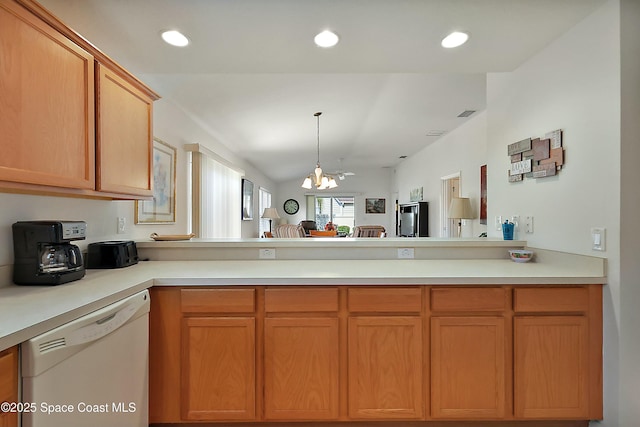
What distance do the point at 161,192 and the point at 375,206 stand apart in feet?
26.3

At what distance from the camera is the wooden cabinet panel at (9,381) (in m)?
0.91

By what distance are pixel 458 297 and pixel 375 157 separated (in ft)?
22.3

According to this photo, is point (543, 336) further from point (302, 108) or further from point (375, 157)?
point (375, 157)

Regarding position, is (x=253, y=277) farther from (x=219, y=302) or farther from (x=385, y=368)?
(x=385, y=368)

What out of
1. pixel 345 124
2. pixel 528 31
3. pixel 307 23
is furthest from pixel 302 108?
pixel 528 31

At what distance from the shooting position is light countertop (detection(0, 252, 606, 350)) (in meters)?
1.11

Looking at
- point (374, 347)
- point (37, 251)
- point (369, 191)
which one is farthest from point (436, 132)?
point (37, 251)

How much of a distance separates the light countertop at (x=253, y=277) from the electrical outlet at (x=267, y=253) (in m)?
0.07

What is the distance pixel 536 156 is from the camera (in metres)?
2.06

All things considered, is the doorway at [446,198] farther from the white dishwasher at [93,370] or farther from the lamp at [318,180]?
the white dishwasher at [93,370]

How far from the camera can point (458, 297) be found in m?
1.65

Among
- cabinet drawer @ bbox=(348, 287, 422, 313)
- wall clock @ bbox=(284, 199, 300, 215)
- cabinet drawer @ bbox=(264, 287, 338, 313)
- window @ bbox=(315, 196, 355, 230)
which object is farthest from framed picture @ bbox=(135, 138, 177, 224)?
window @ bbox=(315, 196, 355, 230)

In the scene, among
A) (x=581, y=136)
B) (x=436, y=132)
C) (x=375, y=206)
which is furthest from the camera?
(x=375, y=206)

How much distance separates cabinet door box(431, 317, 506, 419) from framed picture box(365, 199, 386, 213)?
868cm
